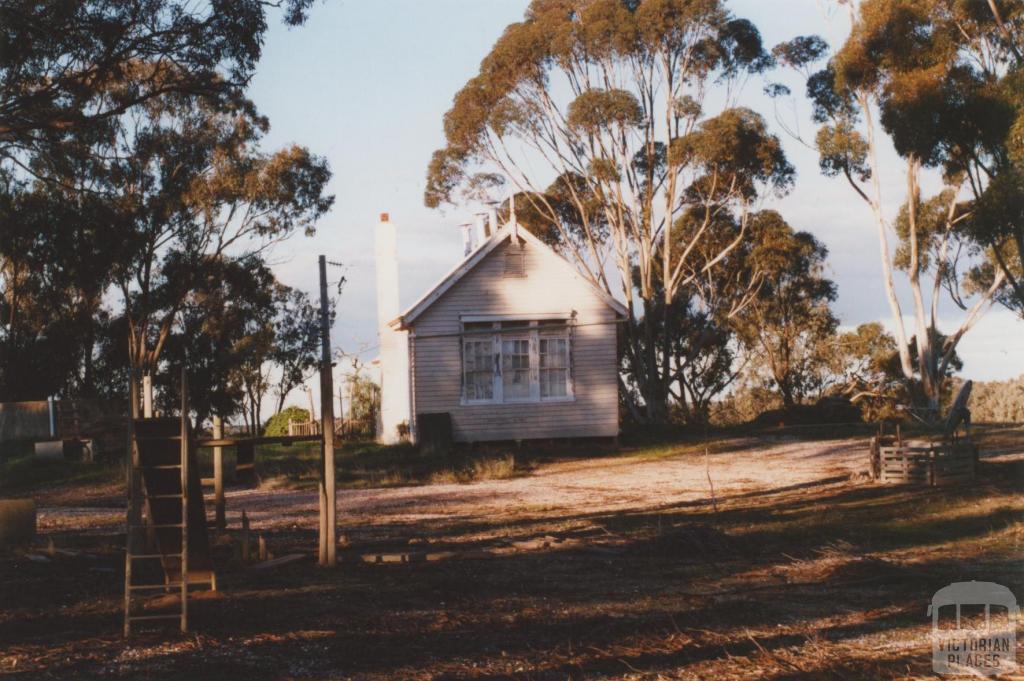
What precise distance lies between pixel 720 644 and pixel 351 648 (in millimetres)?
2538

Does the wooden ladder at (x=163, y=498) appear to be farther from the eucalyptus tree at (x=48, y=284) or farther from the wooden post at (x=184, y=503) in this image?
the eucalyptus tree at (x=48, y=284)

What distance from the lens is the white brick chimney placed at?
99.8 ft

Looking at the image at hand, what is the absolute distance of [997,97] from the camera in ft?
83.6

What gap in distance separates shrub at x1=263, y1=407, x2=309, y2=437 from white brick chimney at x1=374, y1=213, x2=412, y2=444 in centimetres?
937

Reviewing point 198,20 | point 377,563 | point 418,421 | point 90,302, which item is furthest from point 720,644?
point 90,302

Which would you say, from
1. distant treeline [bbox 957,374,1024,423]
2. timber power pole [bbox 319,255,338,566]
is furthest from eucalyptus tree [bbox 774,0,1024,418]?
timber power pole [bbox 319,255,338,566]

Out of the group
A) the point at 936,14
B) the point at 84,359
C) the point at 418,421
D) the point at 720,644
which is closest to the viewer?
the point at 720,644

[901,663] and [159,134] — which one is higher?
[159,134]

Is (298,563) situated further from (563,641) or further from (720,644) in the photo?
(720,644)

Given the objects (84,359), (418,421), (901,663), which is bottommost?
(901,663)

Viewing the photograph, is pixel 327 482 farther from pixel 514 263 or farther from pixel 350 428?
pixel 350 428

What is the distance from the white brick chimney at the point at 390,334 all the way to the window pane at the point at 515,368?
2.84m
